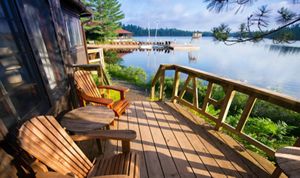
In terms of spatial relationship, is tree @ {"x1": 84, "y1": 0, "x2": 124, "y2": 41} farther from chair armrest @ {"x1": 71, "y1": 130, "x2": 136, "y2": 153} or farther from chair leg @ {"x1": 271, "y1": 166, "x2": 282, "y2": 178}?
chair leg @ {"x1": 271, "y1": 166, "x2": 282, "y2": 178}

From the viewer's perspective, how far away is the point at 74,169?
1267 mm

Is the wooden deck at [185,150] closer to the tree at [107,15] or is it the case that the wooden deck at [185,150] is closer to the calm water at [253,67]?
the calm water at [253,67]

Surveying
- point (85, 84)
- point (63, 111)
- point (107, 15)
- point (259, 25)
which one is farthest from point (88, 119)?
point (107, 15)

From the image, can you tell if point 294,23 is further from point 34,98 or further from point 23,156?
point 34,98

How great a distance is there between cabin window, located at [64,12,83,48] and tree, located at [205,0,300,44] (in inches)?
184

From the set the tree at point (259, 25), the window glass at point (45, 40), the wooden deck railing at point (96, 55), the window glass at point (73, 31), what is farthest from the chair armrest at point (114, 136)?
the wooden deck railing at point (96, 55)

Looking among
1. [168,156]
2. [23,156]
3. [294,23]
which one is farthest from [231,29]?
[23,156]

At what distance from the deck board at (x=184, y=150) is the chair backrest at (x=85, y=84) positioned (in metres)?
0.71

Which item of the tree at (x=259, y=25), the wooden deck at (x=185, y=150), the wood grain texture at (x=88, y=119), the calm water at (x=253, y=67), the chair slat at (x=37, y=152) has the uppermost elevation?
the tree at (x=259, y=25)

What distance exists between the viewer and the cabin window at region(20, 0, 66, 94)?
182 centimetres

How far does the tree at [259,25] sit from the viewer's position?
1.61m

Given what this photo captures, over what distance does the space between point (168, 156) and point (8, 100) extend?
1773mm

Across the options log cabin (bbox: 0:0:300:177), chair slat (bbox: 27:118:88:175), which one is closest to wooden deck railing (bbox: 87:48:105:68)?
log cabin (bbox: 0:0:300:177)

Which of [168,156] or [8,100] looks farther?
[168,156]
